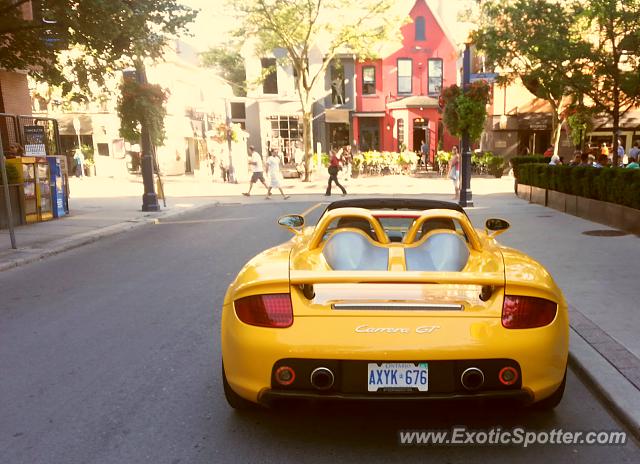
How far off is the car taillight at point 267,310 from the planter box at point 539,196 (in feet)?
48.2

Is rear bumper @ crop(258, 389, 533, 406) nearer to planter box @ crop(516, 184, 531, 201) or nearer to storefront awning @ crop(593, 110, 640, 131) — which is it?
planter box @ crop(516, 184, 531, 201)

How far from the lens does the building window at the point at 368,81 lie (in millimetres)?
40969

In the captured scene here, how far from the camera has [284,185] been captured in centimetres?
2858

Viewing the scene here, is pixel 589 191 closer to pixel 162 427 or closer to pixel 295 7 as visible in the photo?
pixel 162 427

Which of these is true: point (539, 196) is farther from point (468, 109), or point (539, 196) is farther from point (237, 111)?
point (237, 111)

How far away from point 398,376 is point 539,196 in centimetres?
1517

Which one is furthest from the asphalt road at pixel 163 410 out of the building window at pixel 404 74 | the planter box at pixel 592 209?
the building window at pixel 404 74

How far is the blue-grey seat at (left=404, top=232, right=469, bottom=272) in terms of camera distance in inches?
144

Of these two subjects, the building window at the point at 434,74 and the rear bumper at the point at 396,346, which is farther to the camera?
the building window at the point at 434,74

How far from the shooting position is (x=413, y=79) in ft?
133

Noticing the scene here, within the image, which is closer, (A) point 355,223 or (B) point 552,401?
(B) point 552,401

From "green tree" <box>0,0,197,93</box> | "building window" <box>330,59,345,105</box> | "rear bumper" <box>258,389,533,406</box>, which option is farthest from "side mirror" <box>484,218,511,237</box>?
"building window" <box>330,59,345,105</box>

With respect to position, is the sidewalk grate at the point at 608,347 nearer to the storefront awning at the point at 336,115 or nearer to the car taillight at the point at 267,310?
the car taillight at the point at 267,310

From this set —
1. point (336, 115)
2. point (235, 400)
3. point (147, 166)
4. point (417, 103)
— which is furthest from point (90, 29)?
point (336, 115)
